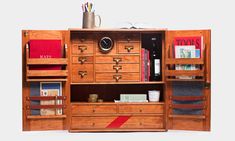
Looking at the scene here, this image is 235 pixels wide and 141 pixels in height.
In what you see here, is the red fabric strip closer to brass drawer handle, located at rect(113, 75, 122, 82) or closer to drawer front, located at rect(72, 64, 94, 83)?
brass drawer handle, located at rect(113, 75, 122, 82)

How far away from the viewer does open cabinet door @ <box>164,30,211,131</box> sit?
739 cm

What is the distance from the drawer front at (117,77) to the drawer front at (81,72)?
131mm

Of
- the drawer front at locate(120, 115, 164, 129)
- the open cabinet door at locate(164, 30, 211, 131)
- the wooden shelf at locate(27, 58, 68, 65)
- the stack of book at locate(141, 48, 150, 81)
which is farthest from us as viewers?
the stack of book at locate(141, 48, 150, 81)

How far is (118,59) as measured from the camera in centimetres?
759

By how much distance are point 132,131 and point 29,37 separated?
A: 1996mm

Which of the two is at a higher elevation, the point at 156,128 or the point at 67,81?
the point at 67,81

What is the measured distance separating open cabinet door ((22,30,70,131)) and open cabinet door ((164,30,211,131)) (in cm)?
149

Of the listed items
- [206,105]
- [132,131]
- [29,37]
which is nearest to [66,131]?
[132,131]

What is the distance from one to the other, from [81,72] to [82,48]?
1.14ft

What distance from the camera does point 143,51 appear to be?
766 centimetres

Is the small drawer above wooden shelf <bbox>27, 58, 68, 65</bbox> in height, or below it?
above

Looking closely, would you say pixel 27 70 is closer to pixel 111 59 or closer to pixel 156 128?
pixel 111 59

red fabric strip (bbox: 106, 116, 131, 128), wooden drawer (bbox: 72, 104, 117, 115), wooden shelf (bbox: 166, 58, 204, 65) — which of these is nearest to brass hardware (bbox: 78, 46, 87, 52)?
wooden drawer (bbox: 72, 104, 117, 115)

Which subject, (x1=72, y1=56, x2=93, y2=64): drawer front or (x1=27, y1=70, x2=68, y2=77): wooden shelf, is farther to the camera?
(x1=72, y1=56, x2=93, y2=64): drawer front
